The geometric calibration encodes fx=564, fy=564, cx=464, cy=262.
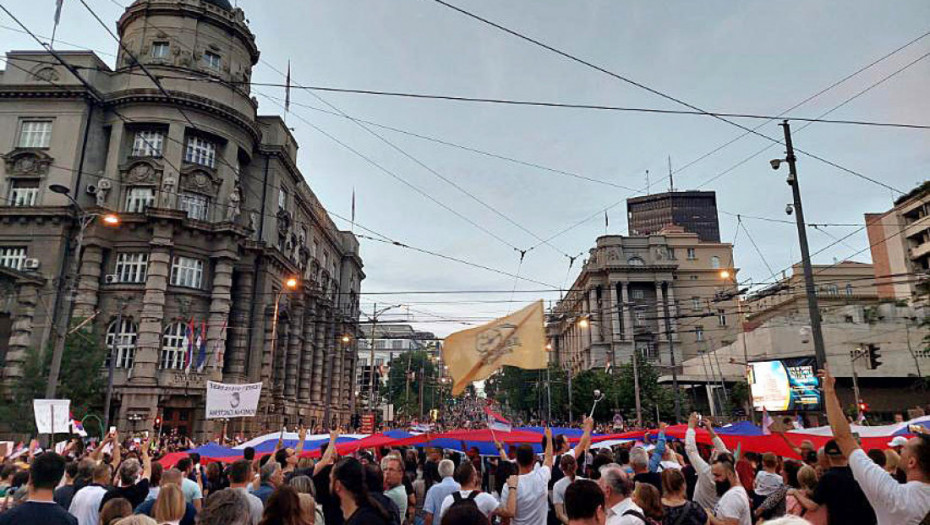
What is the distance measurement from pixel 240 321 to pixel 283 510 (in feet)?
128

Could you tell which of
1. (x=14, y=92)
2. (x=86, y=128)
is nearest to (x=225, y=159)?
(x=86, y=128)

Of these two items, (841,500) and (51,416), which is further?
(51,416)

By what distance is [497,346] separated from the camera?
976 centimetres

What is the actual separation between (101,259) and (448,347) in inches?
1313

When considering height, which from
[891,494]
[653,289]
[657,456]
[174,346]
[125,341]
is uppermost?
[653,289]

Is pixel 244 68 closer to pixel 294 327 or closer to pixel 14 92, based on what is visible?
pixel 14 92

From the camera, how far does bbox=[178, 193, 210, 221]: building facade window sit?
3681 cm

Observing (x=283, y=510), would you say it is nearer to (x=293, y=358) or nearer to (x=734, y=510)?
(x=734, y=510)

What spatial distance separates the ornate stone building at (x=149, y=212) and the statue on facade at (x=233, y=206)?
9 cm

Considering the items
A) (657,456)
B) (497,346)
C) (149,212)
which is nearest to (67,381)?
(149,212)

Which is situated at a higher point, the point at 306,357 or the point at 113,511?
the point at 306,357

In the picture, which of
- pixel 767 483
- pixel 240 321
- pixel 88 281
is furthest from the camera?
pixel 240 321

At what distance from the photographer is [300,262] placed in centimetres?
5238

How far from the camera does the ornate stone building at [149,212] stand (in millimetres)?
33500
